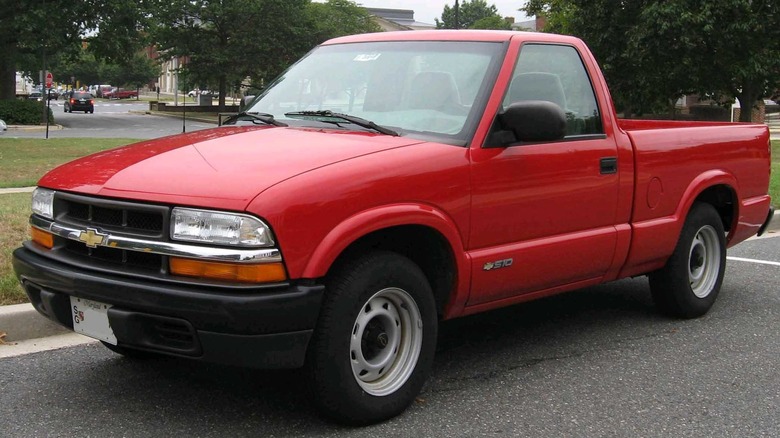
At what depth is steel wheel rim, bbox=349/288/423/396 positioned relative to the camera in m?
3.75

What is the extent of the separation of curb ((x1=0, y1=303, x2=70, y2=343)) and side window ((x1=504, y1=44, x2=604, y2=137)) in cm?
301

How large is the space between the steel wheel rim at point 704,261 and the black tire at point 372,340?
8.86 ft

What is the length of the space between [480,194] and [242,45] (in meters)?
52.8

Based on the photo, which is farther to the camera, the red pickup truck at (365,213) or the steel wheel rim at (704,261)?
the steel wheel rim at (704,261)

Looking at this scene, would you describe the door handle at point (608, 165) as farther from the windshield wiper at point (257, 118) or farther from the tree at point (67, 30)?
the tree at point (67, 30)

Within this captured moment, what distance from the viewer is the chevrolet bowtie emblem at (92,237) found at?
11.7 feet

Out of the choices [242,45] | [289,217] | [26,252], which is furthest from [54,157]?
[242,45]

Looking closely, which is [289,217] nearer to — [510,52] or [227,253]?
[227,253]

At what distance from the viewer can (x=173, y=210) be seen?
3406 millimetres

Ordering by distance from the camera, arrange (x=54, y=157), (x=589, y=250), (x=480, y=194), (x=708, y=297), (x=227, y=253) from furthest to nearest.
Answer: (x=54, y=157)
(x=708, y=297)
(x=589, y=250)
(x=480, y=194)
(x=227, y=253)

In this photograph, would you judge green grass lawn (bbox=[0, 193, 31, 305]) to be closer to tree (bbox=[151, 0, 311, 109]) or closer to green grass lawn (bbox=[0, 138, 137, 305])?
green grass lawn (bbox=[0, 138, 137, 305])

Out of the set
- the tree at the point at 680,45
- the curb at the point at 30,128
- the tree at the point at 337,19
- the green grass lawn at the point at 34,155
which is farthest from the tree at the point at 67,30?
the tree at the point at 680,45

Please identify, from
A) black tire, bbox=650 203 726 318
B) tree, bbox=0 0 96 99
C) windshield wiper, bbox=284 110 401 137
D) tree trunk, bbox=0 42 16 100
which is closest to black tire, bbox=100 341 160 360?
windshield wiper, bbox=284 110 401 137

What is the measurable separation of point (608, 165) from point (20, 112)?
119 ft
